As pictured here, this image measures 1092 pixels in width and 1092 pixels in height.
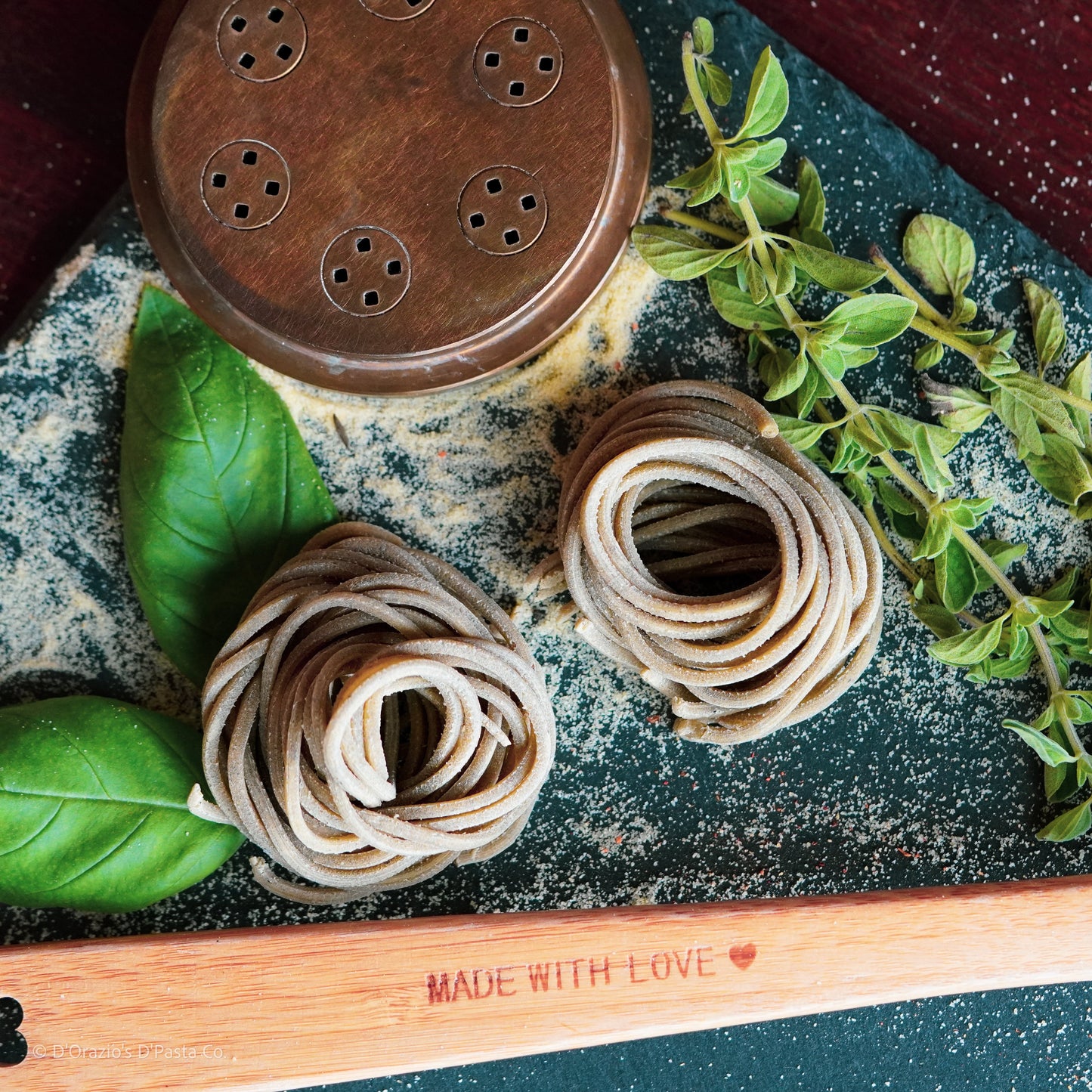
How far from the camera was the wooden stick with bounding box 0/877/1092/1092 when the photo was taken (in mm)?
1357

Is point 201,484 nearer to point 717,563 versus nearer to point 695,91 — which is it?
point 717,563

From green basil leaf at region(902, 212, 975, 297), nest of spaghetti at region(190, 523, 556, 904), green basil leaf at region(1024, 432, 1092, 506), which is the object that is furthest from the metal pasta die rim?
green basil leaf at region(1024, 432, 1092, 506)

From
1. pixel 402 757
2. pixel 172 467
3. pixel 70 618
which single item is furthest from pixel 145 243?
pixel 402 757

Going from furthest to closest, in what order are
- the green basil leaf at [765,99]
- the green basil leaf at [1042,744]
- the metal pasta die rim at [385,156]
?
the green basil leaf at [1042,744]
the metal pasta die rim at [385,156]
the green basil leaf at [765,99]

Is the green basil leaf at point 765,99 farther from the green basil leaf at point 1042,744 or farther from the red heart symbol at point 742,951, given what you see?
the red heart symbol at point 742,951

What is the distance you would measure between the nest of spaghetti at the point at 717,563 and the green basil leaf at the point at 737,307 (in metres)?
0.09

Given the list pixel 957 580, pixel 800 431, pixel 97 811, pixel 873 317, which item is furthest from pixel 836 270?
pixel 97 811

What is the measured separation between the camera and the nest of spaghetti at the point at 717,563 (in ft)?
4.30

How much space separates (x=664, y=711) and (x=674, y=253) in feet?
2.03

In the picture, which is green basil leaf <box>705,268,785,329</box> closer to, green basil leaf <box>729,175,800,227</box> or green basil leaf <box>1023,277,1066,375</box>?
green basil leaf <box>729,175,800,227</box>

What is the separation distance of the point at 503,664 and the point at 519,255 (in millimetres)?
499

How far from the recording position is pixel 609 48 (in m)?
1.32

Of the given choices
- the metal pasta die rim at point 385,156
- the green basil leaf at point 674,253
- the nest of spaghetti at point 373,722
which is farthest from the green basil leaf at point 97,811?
the green basil leaf at point 674,253

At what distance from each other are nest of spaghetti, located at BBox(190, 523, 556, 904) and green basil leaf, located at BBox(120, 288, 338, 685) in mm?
67
